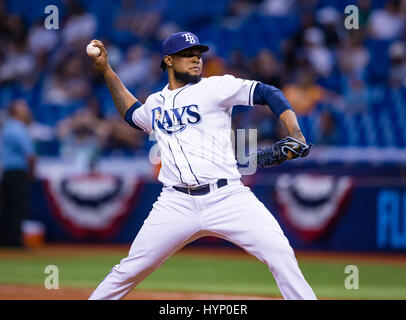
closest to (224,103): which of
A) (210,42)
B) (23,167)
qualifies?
(23,167)

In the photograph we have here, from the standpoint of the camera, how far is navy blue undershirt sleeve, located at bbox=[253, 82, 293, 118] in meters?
4.66

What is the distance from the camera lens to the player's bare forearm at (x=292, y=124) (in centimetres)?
455

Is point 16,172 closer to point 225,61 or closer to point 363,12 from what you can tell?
point 225,61

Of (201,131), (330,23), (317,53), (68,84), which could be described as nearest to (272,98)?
(201,131)

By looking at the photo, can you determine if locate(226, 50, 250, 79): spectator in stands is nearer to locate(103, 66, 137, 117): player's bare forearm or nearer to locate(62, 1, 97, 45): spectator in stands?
locate(62, 1, 97, 45): spectator in stands

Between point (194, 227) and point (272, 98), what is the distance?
3.24 ft

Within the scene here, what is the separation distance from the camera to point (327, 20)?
13367mm

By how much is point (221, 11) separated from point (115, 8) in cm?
239

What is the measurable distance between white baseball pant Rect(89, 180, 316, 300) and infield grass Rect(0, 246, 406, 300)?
2.78 m

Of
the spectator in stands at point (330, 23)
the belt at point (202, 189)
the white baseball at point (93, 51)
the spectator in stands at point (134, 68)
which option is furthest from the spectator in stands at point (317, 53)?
the belt at point (202, 189)

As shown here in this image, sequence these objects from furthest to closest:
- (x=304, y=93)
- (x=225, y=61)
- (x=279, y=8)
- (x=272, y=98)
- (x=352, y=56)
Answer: (x=279, y=8), (x=225, y=61), (x=352, y=56), (x=304, y=93), (x=272, y=98)

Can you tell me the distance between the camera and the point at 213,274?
9.19 metres

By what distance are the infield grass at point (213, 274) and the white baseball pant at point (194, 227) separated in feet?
9.13

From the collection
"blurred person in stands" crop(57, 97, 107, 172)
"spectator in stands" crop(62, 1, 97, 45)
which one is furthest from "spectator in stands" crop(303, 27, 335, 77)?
"spectator in stands" crop(62, 1, 97, 45)
